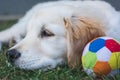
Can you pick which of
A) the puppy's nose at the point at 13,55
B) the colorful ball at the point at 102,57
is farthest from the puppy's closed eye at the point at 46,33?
the colorful ball at the point at 102,57

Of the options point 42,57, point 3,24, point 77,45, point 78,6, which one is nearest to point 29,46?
point 42,57

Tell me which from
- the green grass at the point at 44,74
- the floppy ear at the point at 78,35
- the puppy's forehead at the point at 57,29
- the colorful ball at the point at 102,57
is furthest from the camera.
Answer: the puppy's forehead at the point at 57,29

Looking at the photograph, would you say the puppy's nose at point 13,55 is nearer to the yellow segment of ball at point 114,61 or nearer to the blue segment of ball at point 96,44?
the blue segment of ball at point 96,44

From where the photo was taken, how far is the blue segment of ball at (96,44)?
419 cm

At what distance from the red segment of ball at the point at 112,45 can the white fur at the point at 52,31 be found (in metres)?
0.30

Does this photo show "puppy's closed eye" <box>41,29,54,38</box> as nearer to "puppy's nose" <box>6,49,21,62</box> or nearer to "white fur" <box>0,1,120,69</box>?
"white fur" <box>0,1,120,69</box>

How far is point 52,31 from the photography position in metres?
4.48

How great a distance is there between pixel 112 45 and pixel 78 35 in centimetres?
34


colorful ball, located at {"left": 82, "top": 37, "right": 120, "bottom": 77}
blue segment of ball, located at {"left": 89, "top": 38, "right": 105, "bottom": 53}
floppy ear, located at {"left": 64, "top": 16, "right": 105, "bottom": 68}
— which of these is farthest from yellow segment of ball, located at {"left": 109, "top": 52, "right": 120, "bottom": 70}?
floppy ear, located at {"left": 64, "top": 16, "right": 105, "bottom": 68}

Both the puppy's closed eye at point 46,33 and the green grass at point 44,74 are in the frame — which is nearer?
the green grass at point 44,74

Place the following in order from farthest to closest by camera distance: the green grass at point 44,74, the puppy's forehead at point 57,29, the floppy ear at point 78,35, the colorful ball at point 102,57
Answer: the puppy's forehead at point 57,29 → the floppy ear at point 78,35 → the green grass at point 44,74 → the colorful ball at point 102,57

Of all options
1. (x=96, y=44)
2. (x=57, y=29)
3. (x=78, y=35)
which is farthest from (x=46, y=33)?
(x=96, y=44)

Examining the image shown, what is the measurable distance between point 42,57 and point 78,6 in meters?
0.78

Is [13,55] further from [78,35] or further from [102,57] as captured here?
[102,57]
